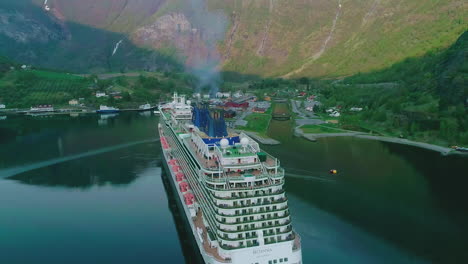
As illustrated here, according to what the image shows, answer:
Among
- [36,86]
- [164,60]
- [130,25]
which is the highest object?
[130,25]

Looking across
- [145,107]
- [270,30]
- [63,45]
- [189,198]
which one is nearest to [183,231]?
[189,198]

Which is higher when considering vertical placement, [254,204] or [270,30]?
[270,30]

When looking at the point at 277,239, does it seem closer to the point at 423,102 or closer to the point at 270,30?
the point at 423,102

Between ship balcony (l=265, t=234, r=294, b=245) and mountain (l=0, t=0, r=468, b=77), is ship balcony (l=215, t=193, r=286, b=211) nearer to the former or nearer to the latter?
ship balcony (l=265, t=234, r=294, b=245)

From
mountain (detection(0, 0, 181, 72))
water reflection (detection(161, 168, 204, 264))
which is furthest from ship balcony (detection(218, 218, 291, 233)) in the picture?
mountain (detection(0, 0, 181, 72))

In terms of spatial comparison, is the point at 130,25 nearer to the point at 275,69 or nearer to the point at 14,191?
the point at 275,69

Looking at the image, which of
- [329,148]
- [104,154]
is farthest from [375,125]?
[104,154]
